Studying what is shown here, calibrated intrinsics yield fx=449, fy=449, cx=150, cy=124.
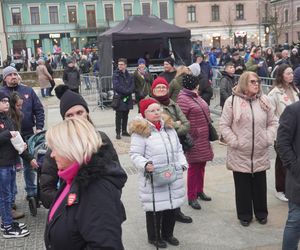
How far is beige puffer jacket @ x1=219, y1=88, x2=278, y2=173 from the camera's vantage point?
15.9 feet

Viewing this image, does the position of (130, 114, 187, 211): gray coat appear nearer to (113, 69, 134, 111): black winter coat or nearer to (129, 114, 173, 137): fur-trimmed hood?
(129, 114, 173, 137): fur-trimmed hood

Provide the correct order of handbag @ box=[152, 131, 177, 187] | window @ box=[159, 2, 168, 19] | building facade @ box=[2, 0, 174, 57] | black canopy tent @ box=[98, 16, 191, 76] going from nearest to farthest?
handbag @ box=[152, 131, 177, 187] < black canopy tent @ box=[98, 16, 191, 76] < building facade @ box=[2, 0, 174, 57] < window @ box=[159, 2, 168, 19]

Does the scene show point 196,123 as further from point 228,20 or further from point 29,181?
point 228,20

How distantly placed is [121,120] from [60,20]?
154 feet

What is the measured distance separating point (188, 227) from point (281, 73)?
2.19 meters

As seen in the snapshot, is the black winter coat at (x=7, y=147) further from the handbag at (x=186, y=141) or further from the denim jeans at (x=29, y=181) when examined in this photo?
the handbag at (x=186, y=141)

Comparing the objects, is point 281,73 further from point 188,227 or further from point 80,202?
point 80,202

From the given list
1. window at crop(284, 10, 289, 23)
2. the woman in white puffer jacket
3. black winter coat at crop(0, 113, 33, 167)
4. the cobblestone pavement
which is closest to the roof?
the cobblestone pavement

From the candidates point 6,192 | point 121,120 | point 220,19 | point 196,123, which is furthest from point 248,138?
point 220,19

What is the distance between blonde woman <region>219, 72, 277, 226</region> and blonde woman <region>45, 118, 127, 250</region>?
2837 mm

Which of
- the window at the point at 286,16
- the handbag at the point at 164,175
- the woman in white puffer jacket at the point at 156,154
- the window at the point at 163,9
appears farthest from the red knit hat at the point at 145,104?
the window at the point at 286,16

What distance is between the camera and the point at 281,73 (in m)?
5.52

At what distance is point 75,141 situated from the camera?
7.22 ft

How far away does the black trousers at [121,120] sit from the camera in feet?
33.7
